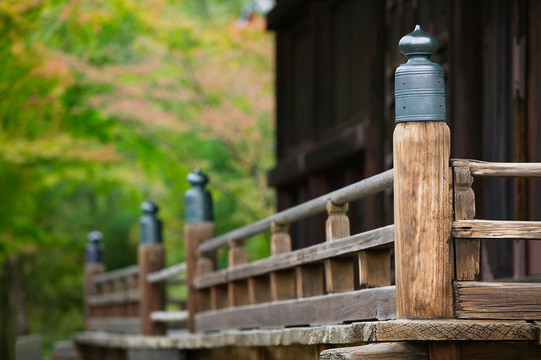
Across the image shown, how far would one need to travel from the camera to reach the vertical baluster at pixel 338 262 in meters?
7.19

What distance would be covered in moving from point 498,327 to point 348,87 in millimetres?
6875

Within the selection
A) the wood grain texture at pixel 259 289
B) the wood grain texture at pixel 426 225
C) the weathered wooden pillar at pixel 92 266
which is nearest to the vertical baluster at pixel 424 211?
the wood grain texture at pixel 426 225

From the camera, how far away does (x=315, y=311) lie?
7.54 m

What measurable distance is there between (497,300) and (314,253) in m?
1.94

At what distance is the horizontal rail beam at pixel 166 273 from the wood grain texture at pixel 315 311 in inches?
55.3

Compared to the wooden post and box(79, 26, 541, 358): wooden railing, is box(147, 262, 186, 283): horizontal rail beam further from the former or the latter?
the wooden post

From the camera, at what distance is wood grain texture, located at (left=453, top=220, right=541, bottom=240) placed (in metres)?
5.70

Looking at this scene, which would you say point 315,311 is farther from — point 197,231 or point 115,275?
point 115,275

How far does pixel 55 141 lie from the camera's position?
63.6ft

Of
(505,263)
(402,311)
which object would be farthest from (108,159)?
(402,311)

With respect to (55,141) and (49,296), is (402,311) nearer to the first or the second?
(55,141)

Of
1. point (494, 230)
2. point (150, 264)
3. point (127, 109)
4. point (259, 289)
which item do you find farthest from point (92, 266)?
point (494, 230)

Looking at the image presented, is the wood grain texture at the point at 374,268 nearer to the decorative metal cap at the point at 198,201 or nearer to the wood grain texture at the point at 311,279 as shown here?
the wood grain texture at the point at 311,279

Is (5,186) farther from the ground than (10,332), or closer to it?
farther from the ground
